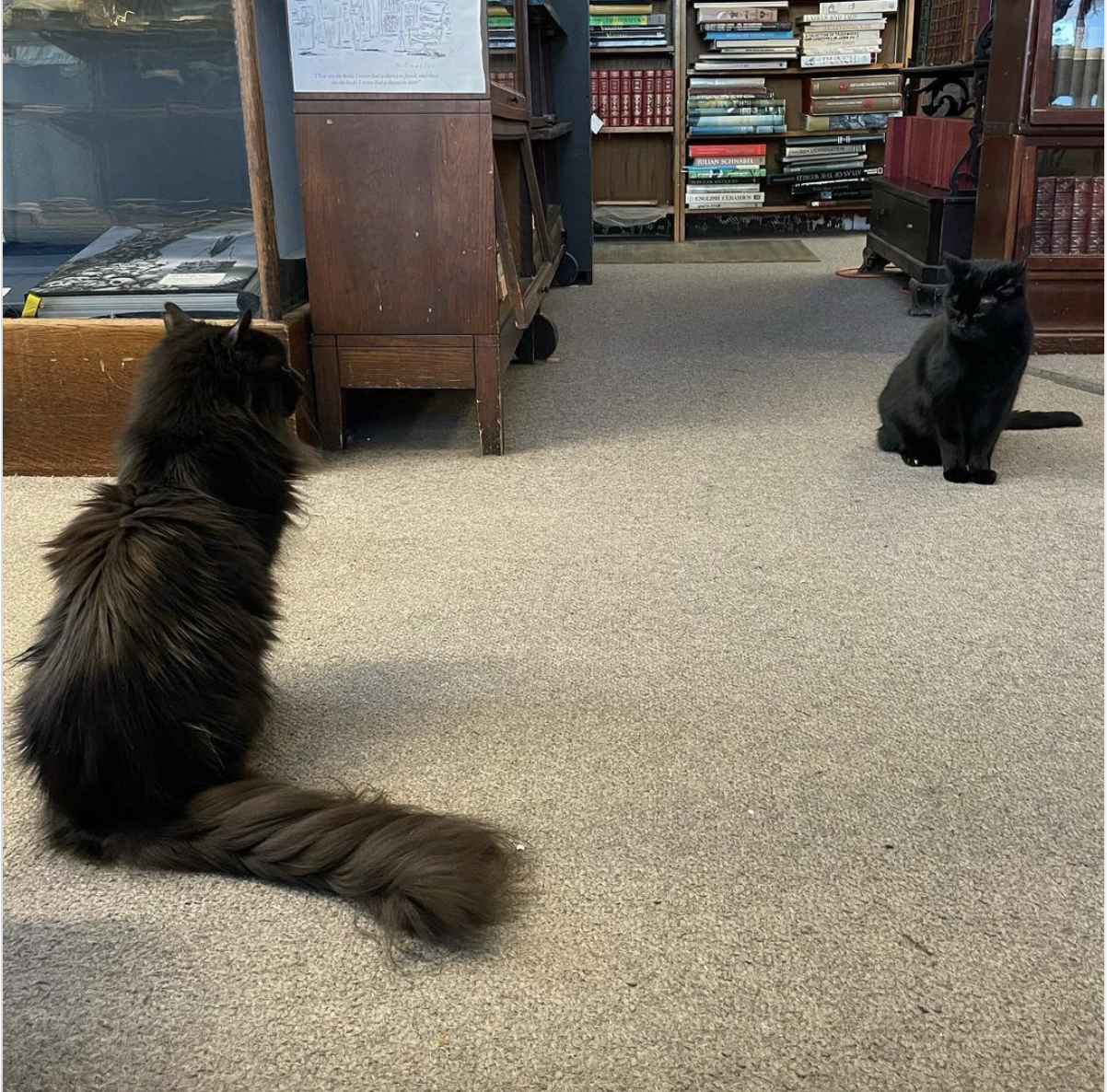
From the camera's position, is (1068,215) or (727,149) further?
(727,149)

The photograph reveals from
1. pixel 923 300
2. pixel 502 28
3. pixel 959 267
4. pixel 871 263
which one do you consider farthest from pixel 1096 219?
pixel 502 28

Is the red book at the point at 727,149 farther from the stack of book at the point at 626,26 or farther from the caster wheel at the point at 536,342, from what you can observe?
the caster wheel at the point at 536,342

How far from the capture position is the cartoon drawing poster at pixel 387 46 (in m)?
2.00

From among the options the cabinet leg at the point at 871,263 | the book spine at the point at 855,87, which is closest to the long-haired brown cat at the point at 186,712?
the cabinet leg at the point at 871,263

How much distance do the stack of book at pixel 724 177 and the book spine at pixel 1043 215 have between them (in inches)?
110

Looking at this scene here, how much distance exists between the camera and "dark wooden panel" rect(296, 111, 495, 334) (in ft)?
6.81

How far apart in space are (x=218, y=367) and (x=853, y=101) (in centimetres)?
514

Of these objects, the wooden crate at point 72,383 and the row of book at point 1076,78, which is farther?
the row of book at point 1076,78

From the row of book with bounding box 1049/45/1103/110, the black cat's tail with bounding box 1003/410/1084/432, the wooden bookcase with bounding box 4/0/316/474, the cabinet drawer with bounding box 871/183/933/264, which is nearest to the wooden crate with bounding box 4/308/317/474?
the wooden bookcase with bounding box 4/0/316/474

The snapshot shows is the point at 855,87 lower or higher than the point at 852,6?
lower

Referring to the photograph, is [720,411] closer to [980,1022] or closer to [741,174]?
[980,1022]

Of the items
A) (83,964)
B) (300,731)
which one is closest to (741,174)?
(300,731)

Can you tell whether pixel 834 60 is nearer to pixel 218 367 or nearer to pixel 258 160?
pixel 258 160

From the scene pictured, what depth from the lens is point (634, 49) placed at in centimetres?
545
